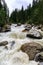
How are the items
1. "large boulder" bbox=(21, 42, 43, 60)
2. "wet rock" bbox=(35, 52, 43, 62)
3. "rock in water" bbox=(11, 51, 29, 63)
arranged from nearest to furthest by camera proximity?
"rock in water" bbox=(11, 51, 29, 63) < "wet rock" bbox=(35, 52, 43, 62) < "large boulder" bbox=(21, 42, 43, 60)

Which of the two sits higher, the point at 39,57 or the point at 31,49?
the point at 31,49

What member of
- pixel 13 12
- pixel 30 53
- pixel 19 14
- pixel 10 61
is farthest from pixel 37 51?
pixel 13 12

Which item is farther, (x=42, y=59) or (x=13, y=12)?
(x=13, y=12)

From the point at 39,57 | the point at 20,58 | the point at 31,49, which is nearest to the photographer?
the point at 20,58

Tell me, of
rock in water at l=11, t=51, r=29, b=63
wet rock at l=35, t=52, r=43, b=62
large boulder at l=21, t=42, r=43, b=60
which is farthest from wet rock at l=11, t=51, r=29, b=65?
wet rock at l=35, t=52, r=43, b=62

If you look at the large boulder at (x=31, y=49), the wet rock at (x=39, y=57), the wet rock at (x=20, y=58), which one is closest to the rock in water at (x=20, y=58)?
the wet rock at (x=20, y=58)

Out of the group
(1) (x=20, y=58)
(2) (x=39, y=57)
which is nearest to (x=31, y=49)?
(2) (x=39, y=57)

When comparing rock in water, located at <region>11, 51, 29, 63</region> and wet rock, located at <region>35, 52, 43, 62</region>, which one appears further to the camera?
wet rock, located at <region>35, 52, 43, 62</region>

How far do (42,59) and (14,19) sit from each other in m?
63.4

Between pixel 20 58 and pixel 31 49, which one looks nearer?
pixel 20 58

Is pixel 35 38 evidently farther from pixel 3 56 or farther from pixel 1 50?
pixel 3 56

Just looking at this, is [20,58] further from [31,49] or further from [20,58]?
[31,49]

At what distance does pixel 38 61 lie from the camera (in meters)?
8.59

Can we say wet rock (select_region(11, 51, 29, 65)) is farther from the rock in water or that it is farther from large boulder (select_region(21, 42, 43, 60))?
large boulder (select_region(21, 42, 43, 60))
